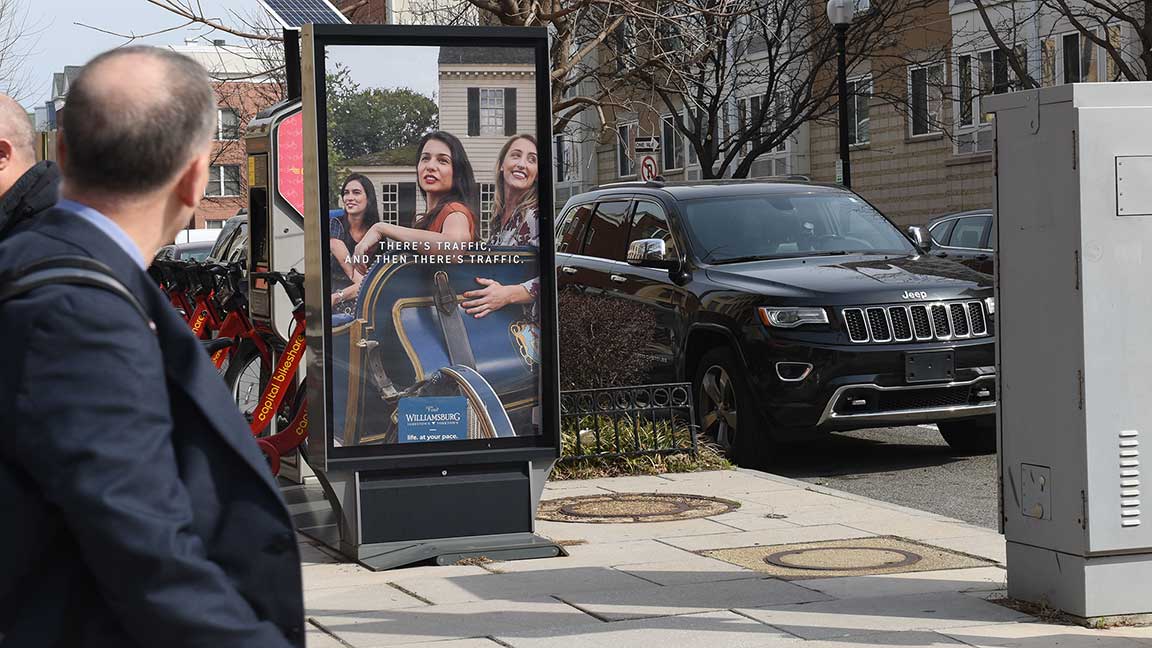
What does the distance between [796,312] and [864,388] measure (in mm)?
636

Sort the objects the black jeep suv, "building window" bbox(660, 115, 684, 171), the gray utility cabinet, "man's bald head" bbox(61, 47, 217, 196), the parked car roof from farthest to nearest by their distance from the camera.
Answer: "building window" bbox(660, 115, 684, 171), the parked car roof, the black jeep suv, the gray utility cabinet, "man's bald head" bbox(61, 47, 217, 196)

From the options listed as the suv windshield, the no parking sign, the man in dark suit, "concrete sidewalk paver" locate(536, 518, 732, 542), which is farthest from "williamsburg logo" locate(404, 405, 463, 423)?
the no parking sign

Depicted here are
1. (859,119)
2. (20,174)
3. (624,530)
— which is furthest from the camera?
(859,119)

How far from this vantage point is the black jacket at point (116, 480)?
199 cm

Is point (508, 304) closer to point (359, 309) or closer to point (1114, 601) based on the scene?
point (359, 309)

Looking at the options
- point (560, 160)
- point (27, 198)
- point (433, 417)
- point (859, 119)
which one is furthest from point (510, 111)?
point (560, 160)

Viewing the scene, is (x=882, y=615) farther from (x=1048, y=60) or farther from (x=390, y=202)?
(x=1048, y=60)

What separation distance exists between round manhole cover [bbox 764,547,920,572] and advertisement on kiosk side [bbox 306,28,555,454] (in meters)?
1.29

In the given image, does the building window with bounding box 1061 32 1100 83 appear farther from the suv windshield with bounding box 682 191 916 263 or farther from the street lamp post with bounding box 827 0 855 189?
the suv windshield with bounding box 682 191 916 263

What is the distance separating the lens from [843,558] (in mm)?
7215

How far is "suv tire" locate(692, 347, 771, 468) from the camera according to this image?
10.6m

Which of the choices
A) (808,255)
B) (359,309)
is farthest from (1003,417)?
(808,255)

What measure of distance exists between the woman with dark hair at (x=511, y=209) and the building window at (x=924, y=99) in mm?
27970

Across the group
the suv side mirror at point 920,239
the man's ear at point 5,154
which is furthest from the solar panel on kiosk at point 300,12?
the man's ear at point 5,154
